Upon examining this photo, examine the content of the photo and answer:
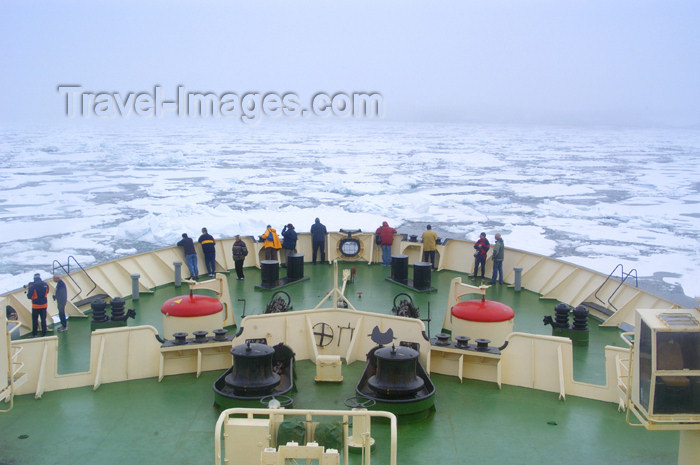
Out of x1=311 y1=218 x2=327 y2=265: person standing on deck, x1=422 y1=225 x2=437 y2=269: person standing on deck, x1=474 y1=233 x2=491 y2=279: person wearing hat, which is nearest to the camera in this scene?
x1=474 y1=233 x2=491 y2=279: person wearing hat

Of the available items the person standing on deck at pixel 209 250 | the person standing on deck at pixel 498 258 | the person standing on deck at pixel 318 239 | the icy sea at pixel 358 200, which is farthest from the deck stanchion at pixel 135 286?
the icy sea at pixel 358 200

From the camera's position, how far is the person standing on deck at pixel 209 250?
13.1 meters

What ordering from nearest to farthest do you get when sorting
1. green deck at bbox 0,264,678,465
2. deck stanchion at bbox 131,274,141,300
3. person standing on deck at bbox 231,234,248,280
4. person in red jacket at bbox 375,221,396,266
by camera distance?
green deck at bbox 0,264,678,465
deck stanchion at bbox 131,274,141,300
person standing on deck at bbox 231,234,248,280
person in red jacket at bbox 375,221,396,266

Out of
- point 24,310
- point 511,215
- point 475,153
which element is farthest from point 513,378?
point 475,153

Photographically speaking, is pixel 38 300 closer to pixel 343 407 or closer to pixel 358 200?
pixel 343 407

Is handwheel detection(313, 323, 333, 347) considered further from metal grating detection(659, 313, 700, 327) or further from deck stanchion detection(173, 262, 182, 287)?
metal grating detection(659, 313, 700, 327)

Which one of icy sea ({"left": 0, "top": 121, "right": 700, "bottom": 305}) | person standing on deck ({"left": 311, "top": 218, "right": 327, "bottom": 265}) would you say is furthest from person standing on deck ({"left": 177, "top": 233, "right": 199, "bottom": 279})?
icy sea ({"left": 0, "top": 121, "right": 700, "bottom": 305})

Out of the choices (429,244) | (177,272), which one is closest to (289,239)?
(177,272)

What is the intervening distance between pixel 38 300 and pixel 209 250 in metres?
4.03

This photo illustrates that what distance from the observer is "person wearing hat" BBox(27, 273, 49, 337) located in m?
9.62

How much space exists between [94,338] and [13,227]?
2348 centimetres

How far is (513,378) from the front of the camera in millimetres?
8219

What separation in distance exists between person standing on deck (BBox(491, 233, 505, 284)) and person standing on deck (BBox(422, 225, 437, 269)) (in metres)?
1.26

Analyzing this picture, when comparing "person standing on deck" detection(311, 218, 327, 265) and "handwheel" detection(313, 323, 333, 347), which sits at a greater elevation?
"person standing on deck" detection(311, 218, 327, 265)
